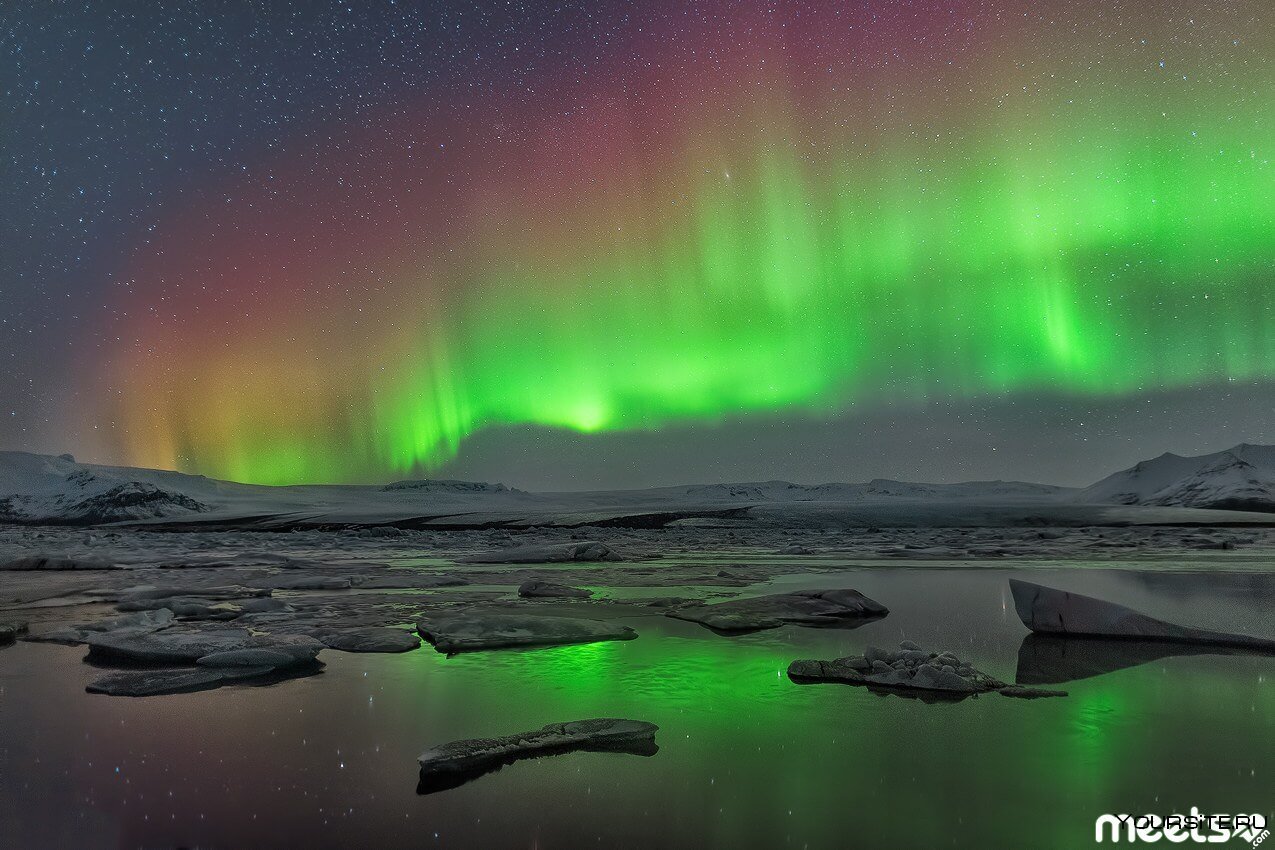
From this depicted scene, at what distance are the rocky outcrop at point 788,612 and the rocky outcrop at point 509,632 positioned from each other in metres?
0.87

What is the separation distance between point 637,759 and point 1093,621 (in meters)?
4.20

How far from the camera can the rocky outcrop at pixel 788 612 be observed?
578 centimetres

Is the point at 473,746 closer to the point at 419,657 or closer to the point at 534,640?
the point at 419,657

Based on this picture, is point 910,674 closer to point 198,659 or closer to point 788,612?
point 788,612

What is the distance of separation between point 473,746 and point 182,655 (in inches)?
111

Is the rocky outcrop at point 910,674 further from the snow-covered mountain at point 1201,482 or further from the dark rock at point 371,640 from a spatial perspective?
the snow-covered mountain at point 1201,482

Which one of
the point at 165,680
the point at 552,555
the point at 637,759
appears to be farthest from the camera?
the point at 552,555

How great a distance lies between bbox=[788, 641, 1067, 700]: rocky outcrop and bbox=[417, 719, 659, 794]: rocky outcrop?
1354mm

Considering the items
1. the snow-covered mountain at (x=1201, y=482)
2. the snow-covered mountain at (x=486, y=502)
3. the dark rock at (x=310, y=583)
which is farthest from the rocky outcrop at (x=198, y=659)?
the snow-covered mountain at (x=1201, y=482)

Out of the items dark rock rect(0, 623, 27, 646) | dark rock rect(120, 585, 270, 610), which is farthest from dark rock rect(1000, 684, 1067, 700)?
dark rock rect(120, 585, 270, 610)

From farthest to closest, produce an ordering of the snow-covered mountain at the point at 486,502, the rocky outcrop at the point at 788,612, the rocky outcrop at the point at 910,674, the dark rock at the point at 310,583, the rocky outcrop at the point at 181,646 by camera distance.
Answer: the snow-covered mountain at the point at 486,502 → the dark rock at the point at 310,583 → the rocky outcrop at the point at 788,612 → the rocky outcrop at the point at 181,646 → the rocky outcrop at the point at 910,674

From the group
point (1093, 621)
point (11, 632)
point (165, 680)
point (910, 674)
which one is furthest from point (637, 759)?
point (11, 632)

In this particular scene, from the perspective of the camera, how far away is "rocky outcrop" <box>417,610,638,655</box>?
4.96 m

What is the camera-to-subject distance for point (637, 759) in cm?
261
